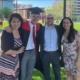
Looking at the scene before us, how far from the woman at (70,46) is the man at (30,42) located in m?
0.53

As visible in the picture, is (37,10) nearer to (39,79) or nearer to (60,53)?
(60,53)

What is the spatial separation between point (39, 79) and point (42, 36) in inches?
70.7

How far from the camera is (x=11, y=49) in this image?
3951 mm

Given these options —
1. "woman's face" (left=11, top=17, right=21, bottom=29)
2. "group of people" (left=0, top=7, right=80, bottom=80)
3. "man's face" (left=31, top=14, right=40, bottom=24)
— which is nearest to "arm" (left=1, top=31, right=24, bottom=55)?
"group of people" (left=0, top=7, right=80, bottom=80)

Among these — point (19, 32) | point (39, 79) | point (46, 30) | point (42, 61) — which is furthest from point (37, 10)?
point (39, 79)

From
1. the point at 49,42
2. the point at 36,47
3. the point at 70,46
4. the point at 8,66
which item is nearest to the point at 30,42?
the point at 36,47

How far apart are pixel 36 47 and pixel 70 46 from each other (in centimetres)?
69

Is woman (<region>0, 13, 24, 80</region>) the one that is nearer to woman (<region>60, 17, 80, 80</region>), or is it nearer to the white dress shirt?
the white dress shirt

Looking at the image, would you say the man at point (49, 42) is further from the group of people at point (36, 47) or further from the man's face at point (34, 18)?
the man's face at point (34, 18)

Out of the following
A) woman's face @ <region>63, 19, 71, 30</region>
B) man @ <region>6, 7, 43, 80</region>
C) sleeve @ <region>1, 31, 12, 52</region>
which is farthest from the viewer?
woman's face @ <region>63, 19, 71, 30</region>

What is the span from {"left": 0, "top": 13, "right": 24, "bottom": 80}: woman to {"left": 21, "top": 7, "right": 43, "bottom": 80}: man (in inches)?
9.0

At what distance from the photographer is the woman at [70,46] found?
437 centimetres

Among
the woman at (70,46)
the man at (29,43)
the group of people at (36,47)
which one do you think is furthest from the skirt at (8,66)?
the woman at (70,46)

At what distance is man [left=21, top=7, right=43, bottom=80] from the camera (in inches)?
169
